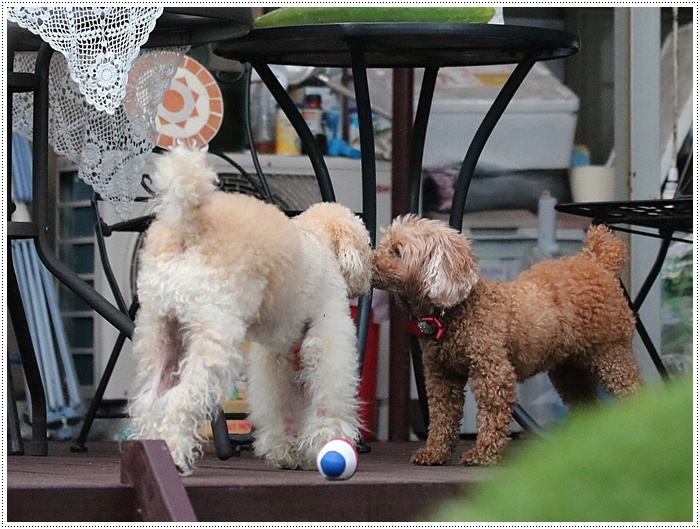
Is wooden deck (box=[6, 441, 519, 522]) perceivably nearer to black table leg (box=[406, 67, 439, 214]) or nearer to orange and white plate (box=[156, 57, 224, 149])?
black table leg (box=[406, 67, 439, 214])

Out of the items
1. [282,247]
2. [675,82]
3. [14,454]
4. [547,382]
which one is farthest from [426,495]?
[675,82]

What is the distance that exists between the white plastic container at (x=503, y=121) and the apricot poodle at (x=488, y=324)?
166 centimetres

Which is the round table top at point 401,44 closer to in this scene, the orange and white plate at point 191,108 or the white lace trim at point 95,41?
the white lace trim at point 95,41

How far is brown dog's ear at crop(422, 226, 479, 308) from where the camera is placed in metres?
3.28

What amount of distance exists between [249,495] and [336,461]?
218mm

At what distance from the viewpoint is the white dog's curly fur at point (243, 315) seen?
2695 millimetres

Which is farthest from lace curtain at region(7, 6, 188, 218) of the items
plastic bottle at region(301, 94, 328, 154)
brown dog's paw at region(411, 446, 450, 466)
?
plastic bottle at region(301, 94, 328, 154)

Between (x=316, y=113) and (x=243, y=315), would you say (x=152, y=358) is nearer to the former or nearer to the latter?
(x=243, y=315)

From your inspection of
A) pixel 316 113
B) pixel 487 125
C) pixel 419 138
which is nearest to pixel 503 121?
Result: pixel 316 113

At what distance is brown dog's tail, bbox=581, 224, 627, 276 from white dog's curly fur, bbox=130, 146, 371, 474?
919 millimetres

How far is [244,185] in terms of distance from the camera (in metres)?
5.11

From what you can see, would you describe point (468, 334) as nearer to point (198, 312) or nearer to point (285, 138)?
point (198, 312)

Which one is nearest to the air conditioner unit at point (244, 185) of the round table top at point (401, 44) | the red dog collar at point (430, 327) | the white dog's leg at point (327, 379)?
the round table top at point (401, 44)

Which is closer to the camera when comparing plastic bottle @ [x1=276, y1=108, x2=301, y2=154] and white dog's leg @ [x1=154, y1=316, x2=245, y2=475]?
white dog's leg @ [x1=154, y1=316, x2=245, y2=475]
